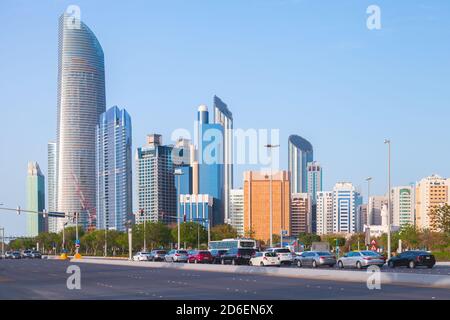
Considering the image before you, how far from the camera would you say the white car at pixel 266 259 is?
59.3 metres

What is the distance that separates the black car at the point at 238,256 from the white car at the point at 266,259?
3.77 metres

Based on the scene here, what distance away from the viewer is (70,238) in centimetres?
17888

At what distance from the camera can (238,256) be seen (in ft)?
214

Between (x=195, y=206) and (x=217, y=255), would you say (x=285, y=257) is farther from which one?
(x=195, y=206)

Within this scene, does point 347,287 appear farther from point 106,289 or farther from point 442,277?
point 106,289

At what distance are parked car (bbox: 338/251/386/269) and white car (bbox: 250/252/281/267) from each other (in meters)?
7.03

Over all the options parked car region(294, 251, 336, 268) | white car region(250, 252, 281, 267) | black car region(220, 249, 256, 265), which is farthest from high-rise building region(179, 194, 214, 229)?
parked car region(294, 251, 336, 268)

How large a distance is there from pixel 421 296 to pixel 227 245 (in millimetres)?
56953

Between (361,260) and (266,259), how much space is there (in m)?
10.3

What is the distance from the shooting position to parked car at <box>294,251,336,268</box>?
5556 cm

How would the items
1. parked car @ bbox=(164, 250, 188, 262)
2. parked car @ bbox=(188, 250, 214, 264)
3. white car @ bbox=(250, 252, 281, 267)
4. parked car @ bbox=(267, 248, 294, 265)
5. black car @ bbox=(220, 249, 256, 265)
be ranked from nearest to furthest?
white car @ bbox=(250, 252, 281, 267) → parked car @ bbox=(267, 248, 294, 265) → black car @ bbox=(220, 249, 256, 265) → parked car @ bbox=(188, 250, 214, 264) → parked car @ bbox=(164, 250, 188, 262)

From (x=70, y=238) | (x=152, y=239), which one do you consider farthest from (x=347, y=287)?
(x=70, y=238)

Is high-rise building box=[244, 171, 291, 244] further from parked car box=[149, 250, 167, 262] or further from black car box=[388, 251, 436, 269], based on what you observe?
black car box=[388, 251, 436, 269]

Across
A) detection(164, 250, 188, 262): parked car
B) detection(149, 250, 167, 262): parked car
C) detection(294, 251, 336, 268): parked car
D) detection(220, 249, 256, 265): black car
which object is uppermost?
detection(294, 251, 336, 268): parked car
